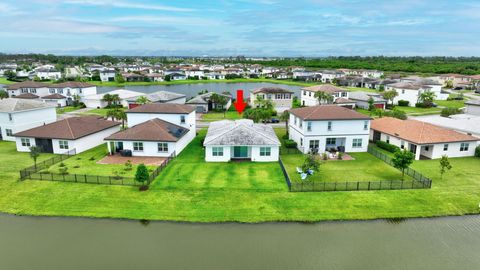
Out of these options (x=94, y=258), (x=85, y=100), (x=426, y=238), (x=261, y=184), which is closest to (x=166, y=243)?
(x=94, y=258)

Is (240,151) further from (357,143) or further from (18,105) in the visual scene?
(18,105)

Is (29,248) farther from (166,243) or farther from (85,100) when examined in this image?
(85,100)

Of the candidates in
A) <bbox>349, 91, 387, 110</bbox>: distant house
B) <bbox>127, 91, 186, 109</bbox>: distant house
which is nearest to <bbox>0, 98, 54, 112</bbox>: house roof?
<bbox>127, 91, 186, 109</bbox>: distant house

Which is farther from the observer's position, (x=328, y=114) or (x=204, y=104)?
(x=204, y=104)

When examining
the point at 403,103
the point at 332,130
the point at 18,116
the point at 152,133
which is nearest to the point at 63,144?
the point at 152,133

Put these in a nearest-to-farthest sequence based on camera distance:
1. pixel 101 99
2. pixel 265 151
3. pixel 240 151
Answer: pixel 265 151 → pixel 240 151 → pixel 101 99

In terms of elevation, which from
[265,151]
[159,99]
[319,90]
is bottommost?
[265,151]

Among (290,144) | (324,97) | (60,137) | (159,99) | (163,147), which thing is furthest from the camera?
(159,99)
